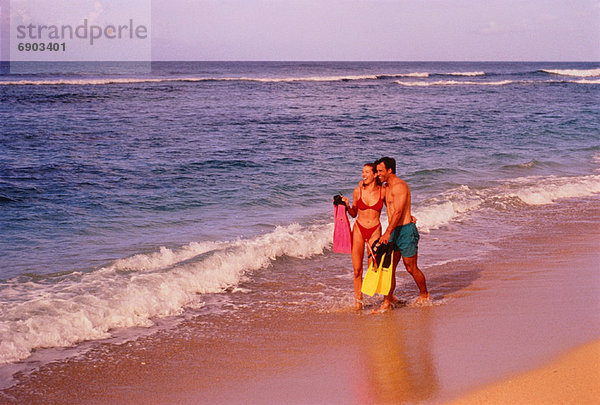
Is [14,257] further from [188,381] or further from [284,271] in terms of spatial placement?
[188,381]

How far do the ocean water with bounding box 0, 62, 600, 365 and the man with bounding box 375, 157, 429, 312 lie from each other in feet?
2.59

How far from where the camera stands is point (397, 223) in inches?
238

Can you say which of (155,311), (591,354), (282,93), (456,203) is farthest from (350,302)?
(282,93)

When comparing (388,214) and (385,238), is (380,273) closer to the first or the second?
(385,238)

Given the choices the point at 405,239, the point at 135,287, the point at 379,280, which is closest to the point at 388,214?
the point at 405,239

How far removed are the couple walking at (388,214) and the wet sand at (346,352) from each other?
1.30 feet

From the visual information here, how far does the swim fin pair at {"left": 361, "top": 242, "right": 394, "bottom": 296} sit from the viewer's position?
598 cm

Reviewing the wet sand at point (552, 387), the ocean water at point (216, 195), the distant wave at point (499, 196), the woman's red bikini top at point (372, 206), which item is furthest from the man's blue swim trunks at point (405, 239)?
the distant wave at point (499, 196)

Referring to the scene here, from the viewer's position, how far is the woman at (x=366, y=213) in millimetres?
6090

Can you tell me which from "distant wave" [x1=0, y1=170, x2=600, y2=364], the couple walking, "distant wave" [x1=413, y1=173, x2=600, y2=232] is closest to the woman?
the couple walking

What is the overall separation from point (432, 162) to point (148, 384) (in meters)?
12.6

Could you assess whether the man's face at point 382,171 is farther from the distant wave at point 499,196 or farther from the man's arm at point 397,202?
the distant wave at point 499,196

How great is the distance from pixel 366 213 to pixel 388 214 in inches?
8.6

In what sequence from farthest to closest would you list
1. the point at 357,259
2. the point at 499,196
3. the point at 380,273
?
the point at 499,196, the point at 357,259, the point at 380,273
